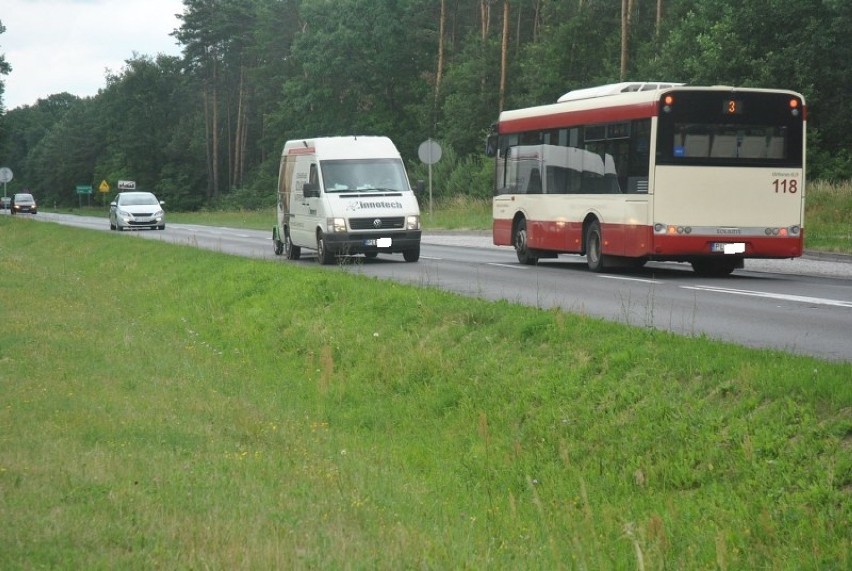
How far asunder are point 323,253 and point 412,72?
2537 inches

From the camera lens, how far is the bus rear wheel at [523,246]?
88.0 ft

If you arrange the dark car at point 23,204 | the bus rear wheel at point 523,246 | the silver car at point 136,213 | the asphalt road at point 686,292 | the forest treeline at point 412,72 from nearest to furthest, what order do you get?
1. the asphalt road at point 686,292
2. the bus rear wheel at point 523,246
3. the forest treeline at point 412,72
4. the silver car at point 136,213
5. the dark car at point 23,204

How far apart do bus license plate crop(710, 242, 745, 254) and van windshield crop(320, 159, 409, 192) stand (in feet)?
28.7

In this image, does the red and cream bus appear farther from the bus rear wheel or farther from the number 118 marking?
the bus rear wheel

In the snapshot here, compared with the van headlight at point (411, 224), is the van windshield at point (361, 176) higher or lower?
higher

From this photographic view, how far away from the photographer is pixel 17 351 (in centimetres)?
1362

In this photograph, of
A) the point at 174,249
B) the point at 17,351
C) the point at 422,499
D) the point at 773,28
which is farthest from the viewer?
the point at 773,28

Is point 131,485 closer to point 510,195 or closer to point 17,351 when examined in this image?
point 17,351

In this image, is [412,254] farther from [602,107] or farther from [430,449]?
[430,449]

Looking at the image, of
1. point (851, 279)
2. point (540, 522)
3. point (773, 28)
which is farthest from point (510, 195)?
point (773, 28)

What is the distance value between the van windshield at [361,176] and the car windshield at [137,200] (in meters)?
27.5

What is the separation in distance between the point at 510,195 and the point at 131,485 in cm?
2052

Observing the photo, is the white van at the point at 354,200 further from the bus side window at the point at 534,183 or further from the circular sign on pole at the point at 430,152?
the circular sign on pole at the point at 430,152

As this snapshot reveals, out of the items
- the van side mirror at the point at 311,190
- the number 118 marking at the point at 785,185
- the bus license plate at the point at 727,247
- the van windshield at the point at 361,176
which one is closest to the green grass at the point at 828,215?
the number 118 marking at the point at 785,185
